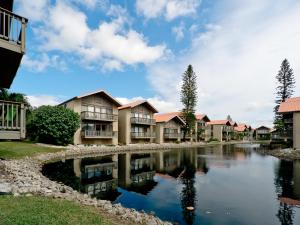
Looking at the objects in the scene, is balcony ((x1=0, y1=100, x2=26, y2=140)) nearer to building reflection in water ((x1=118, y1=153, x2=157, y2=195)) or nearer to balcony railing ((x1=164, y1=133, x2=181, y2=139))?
building reflection in water ((x1=118, y1=153, x2=157, y2=195))

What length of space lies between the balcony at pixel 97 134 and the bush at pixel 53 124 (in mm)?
4813

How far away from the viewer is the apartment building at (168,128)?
62406mm

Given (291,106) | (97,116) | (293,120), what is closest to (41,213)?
(97,116)

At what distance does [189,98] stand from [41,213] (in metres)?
62.4

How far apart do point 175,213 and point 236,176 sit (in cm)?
1140

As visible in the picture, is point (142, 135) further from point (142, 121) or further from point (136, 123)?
point (136, 123)

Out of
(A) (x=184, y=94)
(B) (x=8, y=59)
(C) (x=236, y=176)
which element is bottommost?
(C) (x=236, y=176)

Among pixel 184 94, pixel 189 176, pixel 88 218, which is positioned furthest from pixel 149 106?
pixel 88 218

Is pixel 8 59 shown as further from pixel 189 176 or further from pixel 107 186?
pixel 189 176

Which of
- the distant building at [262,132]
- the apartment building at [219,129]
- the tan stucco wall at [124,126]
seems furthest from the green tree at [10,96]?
the distant building at [262,132]

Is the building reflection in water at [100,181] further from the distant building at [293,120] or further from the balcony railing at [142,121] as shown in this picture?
the distant building at [293,120]

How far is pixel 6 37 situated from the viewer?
8930 millimetres

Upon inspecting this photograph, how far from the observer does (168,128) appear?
64500 mm

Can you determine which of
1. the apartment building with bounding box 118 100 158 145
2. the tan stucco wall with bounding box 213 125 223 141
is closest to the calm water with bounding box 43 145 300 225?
the apartment building with bounding box 118 100 158 145
